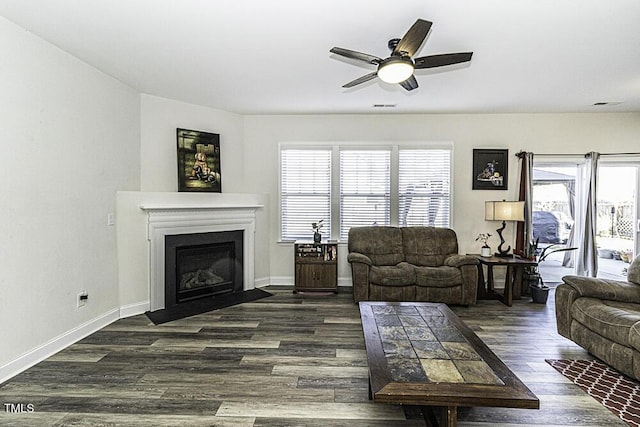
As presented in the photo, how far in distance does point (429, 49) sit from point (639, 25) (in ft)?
5.06

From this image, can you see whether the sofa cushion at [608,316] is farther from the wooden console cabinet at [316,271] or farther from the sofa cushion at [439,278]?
the wooden console cabinet at [316,271]

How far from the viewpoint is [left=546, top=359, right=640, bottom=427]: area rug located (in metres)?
2.48

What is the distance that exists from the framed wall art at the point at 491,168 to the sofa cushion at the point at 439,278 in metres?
1.75

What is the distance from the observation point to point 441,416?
2096mm

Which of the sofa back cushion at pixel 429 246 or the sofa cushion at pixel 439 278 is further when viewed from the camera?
the sofa back cushion at pixel 429 246

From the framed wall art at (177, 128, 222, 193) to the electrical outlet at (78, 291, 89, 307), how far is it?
70.6 inches

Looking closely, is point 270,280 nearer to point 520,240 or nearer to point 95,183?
point 95,183

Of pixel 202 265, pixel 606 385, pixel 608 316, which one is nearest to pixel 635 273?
pixel 608 316

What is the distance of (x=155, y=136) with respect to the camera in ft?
16.0

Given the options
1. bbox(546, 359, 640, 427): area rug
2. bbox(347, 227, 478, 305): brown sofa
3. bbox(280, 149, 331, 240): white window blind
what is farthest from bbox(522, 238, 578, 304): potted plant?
bbox(280, 149, 331, 240): white window blind

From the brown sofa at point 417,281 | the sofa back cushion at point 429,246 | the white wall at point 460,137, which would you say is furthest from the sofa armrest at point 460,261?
the white wall at point 460,137

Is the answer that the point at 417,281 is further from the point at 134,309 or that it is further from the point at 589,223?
the point at 134,309

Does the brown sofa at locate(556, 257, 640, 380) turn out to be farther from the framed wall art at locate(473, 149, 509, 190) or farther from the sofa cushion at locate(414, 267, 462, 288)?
the framed wall art at locate(473, 149, 509, 190)

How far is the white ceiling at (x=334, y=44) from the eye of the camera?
2611 millimetres
